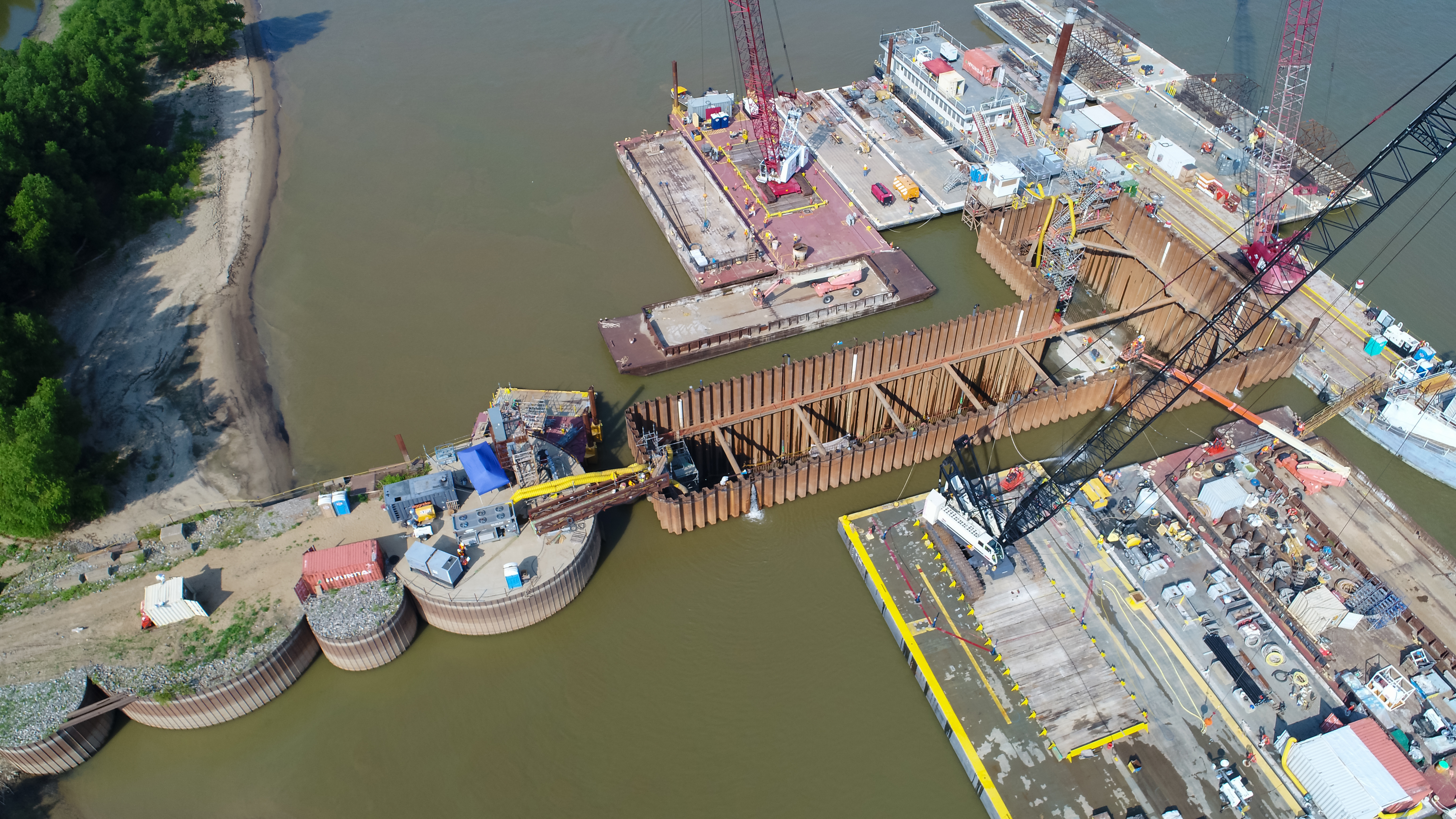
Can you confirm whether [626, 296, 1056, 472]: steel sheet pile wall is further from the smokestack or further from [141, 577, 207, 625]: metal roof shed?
the smokestack

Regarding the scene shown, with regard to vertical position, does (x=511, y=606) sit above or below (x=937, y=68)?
below

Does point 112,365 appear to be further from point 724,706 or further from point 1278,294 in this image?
point 1278,294

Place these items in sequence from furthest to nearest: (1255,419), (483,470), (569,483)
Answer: (1255,419) → (483,470) → (569,483)

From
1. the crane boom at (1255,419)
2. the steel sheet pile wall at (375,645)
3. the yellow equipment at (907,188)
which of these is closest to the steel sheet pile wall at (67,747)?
the steel sheet pile wall at (375,645)

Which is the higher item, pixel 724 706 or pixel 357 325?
pixel 357 325

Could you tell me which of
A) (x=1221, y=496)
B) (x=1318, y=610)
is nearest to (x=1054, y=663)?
(x=1318, y=610)

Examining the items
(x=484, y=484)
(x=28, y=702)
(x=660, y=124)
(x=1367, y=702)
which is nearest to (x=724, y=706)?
(x=484, y=484)

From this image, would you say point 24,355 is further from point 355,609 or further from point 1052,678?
point 1052,678
